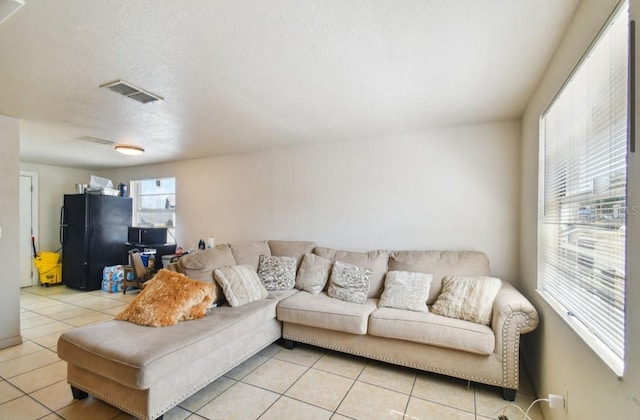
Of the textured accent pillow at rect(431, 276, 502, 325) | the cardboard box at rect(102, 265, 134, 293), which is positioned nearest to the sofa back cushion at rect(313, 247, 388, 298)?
the textured accent pillow at rect(431, 276, 502, 325)

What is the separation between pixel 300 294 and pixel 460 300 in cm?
156

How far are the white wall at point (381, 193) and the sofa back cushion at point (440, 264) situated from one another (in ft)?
0.94

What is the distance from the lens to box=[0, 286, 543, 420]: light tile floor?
201 cm

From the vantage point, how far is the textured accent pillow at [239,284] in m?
2.76

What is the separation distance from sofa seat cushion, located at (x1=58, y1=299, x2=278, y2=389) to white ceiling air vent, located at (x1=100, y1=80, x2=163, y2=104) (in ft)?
5.93

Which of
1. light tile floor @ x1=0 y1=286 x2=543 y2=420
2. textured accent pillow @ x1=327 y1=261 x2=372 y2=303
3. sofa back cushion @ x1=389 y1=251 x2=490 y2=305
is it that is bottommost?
light tile floor @ x1=0 y1=286 x2=543 y2=420

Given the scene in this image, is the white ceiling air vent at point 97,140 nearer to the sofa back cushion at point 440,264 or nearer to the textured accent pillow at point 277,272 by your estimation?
the textured accent pillow at point 277,272

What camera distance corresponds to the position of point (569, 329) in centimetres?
156

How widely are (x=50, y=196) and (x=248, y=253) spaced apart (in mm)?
5168

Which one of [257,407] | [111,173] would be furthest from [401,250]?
[111,173]

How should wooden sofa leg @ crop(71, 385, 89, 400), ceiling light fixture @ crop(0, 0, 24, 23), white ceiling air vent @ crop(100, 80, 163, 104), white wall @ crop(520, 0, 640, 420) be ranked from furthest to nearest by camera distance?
white ceiling air vent @ crop(100, 80, 163, 104), wooden sofa leg @ crop(71, 385, 89, 400), ceiling light fixture @ crop(0, 0, 24, 23), white wall @ crop(520, 0, 640, 420)

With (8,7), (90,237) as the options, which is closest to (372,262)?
(8,7)

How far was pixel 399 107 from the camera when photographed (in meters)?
2.75

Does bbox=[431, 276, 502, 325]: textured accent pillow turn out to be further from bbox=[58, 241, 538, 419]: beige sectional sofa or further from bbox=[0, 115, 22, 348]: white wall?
bbox=[0, 115, 22, 348]: white wall
